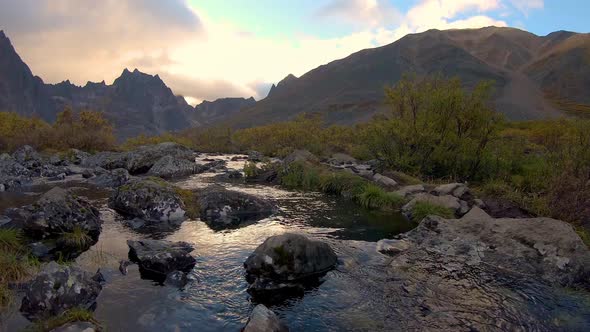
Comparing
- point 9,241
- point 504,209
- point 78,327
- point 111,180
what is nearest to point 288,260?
point 78,327

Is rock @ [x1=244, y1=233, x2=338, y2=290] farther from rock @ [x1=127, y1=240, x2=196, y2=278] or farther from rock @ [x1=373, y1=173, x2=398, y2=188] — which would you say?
rock @ [x1=373, y1=173, x2=398, y2=188]

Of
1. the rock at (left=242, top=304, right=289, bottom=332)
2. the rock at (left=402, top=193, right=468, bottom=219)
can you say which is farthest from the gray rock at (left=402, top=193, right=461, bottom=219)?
the rock at (left=242, top=304, right=289, bottom=332)

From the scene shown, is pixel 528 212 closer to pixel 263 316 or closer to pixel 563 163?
pixel 563 163

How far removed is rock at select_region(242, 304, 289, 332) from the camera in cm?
902

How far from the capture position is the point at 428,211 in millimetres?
22109

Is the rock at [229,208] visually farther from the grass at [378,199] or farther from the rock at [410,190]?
the rock at [410,190]

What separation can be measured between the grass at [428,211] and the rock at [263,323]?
14619mm

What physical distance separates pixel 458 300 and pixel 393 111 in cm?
3069

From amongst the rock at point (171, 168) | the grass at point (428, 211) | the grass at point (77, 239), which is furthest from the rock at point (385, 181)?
the grass at point (77, 239)

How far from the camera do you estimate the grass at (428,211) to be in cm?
2197

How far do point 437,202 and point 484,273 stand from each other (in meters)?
10.1

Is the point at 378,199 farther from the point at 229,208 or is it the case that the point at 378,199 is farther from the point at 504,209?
the point at 229,208

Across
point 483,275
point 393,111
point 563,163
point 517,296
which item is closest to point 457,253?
point 483,275

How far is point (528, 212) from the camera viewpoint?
72.4 feet
